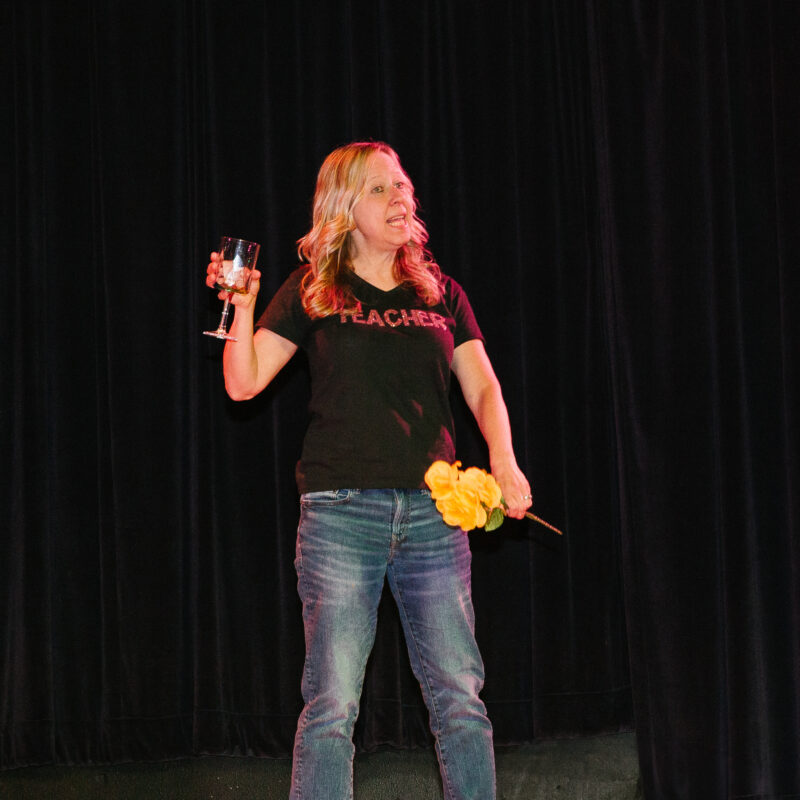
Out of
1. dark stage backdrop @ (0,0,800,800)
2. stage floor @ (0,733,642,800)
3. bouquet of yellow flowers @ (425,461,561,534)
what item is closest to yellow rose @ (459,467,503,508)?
bouquet of yellow flowers @ (425,461,561,534)

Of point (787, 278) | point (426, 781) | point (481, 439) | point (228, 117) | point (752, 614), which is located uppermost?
point (228, 117)

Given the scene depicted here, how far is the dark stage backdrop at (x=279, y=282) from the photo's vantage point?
10.6 ft

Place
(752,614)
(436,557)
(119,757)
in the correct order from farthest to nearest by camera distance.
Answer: (119,757)
(752,614)
(436,557)

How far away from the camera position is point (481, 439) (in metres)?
3.43

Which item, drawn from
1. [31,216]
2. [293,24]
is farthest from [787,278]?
[31,216]

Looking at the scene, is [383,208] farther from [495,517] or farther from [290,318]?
[495,517]

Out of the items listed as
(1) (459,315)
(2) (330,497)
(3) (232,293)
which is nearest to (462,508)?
(2) (330,497)

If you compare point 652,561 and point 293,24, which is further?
point 293,24

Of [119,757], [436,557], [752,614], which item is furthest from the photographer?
[119,757]

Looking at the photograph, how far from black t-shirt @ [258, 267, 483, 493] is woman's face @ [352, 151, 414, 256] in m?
0.12

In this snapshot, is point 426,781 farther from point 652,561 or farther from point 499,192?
point 499,192

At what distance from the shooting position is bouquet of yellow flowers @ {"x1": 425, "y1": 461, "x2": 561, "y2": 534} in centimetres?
215

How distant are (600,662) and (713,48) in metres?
2.19

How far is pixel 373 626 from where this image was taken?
2266 mm
